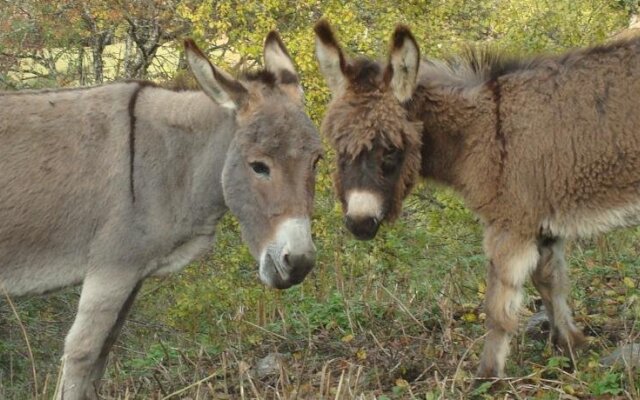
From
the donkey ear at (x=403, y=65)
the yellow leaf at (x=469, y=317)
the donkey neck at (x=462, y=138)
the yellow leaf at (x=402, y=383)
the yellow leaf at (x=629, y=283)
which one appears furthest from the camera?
the yellow leaf at (x=629, y=283)

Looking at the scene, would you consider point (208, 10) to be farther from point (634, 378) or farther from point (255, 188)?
point (634, 378)

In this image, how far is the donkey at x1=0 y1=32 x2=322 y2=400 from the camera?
4.11m

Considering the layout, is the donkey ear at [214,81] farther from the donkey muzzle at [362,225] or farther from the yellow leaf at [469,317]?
the yellow leaf at [469,317]

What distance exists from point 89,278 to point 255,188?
0.87m

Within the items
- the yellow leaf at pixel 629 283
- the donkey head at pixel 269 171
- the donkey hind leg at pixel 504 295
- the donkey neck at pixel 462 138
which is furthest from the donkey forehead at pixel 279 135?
the yellow leaf at pixel 629 283

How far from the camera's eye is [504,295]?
181 inches

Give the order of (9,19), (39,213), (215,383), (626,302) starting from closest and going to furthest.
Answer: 1. (39,213)
2. (215,383)
3. (626,302)
4. (9,19)

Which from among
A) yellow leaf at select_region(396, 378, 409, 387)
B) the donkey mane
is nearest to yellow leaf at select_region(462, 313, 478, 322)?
yellow leaf at select_region(396, 378, 409, 387)

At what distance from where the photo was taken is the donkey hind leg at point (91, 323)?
13.5 ft

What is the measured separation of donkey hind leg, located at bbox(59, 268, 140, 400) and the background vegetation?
0.15 metres

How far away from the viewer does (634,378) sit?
4.15m

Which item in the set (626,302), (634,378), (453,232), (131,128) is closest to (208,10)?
(453,232)

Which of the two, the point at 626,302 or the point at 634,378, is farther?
the point at 626,302

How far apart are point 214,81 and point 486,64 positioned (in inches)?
66.6
